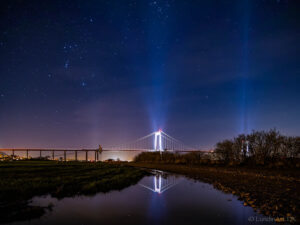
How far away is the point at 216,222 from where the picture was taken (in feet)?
21.5

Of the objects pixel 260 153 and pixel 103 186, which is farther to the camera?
pixel 260 153

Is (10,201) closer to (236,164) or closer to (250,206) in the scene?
(250,206)

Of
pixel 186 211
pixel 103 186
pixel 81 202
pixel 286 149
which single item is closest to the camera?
pixel 186 211

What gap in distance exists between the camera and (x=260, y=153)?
22734 mm

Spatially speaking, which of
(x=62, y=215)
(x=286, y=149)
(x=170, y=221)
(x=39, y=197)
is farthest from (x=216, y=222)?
(x=286, y=149)

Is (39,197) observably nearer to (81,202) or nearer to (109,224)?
(81,202)

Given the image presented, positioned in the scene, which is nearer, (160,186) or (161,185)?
(160,186)

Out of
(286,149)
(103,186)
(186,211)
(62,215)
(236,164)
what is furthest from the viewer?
(236,164)

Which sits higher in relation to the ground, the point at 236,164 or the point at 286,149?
the point at 286,149

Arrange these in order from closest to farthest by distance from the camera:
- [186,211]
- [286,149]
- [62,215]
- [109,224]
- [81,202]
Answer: [109,224] → [62,215] → [186,211] → [81,202] → [286,149]

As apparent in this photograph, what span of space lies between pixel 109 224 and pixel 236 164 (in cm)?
2057

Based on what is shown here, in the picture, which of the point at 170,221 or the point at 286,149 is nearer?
the point at 170,221

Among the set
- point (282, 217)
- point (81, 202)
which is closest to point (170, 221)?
point (282, 217)

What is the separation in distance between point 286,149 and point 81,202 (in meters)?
19.6
